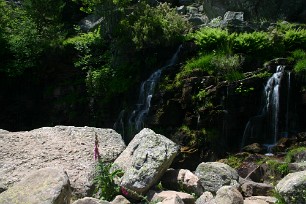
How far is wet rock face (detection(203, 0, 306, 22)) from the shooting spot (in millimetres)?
19844

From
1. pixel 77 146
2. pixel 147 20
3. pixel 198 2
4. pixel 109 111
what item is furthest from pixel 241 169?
pixel 198 2

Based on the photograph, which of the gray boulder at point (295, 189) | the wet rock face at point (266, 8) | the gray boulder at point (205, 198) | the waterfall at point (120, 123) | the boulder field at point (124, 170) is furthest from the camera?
the wet rock face at point (266, 8)

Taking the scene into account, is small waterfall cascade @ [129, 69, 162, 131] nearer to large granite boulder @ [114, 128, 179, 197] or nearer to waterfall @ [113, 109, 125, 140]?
waterfall @ [113, 109, 125, 140]

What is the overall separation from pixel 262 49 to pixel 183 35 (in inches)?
136

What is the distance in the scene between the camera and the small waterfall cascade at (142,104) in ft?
47.8

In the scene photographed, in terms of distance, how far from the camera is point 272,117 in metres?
13.0

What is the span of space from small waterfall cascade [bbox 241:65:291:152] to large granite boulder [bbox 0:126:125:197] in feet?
19.9

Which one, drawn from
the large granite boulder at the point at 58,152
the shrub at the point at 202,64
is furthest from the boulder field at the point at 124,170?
the shrub at the point at 202,64

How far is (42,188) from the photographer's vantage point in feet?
18.4

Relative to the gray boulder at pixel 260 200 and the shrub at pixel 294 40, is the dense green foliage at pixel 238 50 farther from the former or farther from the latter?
the gray boulder at pixel 260 200

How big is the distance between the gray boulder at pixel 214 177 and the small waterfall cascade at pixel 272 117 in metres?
5.43

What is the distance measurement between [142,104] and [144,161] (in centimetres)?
822

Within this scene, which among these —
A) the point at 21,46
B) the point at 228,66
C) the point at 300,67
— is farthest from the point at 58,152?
the point at 21,46

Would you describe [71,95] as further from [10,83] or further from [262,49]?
[262,49]
